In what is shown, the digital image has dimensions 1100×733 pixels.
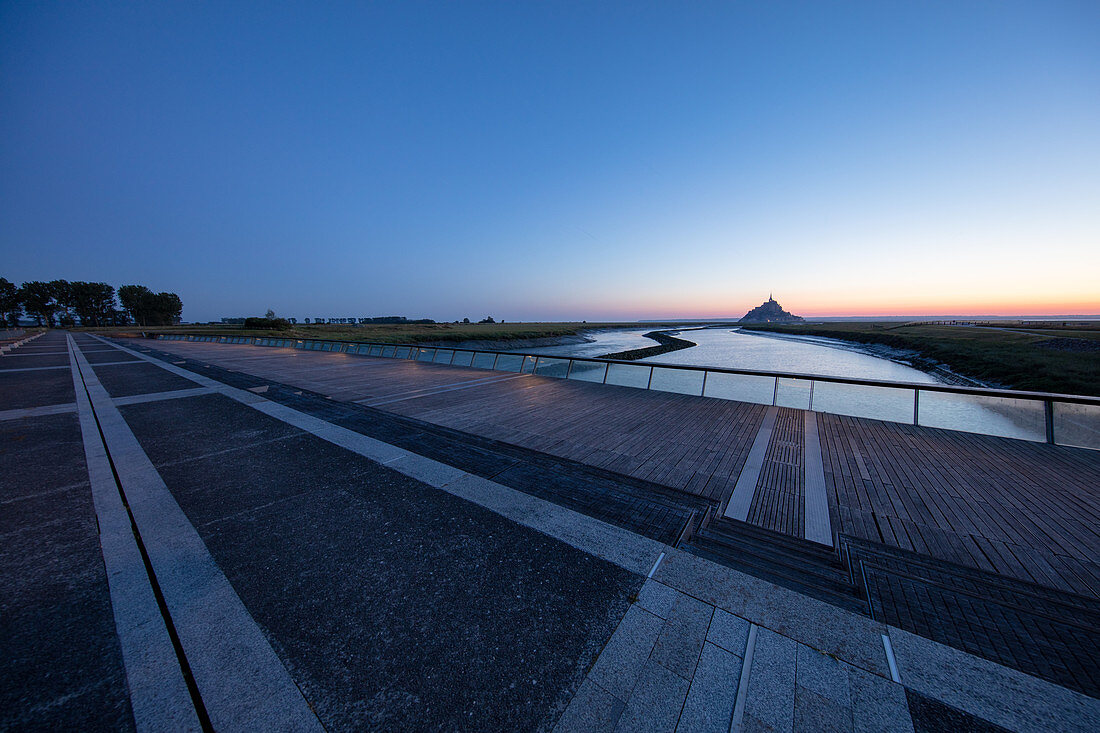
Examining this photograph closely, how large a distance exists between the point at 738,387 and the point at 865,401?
269 cm

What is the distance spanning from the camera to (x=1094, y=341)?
30.9 m

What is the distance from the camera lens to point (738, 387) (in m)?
9.82

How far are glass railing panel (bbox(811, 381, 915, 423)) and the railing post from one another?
1640 mm

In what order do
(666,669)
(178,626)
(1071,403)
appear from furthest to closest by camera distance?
(1071,403)
(178,626)
(666,669)

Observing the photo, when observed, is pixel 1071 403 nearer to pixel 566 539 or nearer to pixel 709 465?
pixel 709 465

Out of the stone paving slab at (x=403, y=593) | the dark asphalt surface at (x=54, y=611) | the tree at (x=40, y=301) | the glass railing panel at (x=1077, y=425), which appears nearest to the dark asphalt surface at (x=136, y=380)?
the dark asphalt surface at (x=54, y=611)

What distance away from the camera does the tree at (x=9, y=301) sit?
91.8 meters

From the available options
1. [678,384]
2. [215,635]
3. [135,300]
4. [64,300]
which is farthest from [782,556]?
[64,300]

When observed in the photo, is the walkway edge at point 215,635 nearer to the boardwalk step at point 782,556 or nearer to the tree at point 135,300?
the boardwalk step at point 782,556

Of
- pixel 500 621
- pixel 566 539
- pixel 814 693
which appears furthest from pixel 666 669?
pixel 566 539

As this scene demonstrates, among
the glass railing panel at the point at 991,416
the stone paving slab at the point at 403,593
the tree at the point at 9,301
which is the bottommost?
the stone paving slab at the point at 403,593

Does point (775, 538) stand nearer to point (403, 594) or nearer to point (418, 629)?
point (418, 629)

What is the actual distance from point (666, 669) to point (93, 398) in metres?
15.6

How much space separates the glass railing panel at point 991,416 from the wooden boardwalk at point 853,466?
40 centimetres
